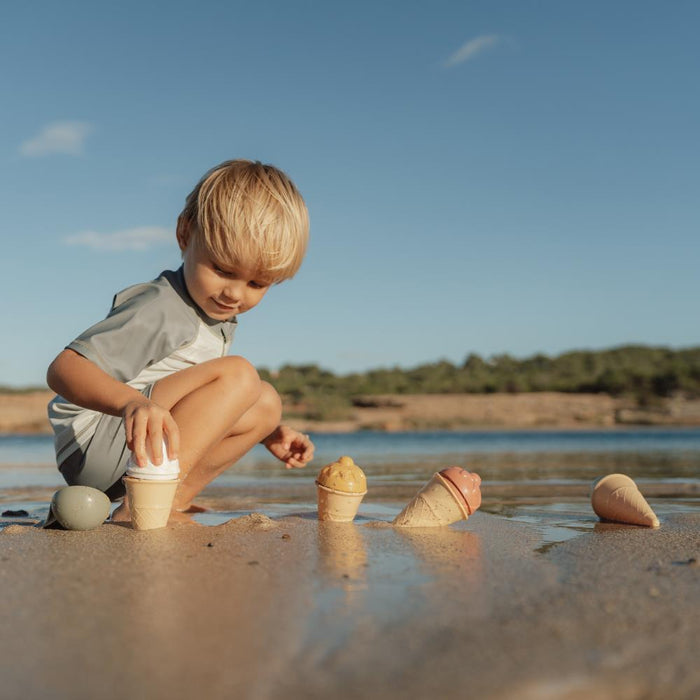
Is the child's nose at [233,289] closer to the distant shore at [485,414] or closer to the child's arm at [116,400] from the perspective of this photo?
the child's arm at [116,400]

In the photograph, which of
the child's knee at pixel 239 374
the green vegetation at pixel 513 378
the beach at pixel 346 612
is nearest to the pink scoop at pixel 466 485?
the beach at pixel 346 612

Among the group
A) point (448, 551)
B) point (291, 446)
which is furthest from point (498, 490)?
point (448, 551)

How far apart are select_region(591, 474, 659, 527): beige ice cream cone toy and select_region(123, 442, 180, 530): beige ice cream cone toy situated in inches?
69.9

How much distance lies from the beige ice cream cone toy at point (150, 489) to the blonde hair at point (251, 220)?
795 millimetres

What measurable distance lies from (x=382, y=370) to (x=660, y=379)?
16930 mm

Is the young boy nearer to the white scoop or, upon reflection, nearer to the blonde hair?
the blonde hair

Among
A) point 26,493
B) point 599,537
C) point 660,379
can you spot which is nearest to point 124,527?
point 599,537

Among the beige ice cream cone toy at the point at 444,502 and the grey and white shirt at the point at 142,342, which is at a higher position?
the grey and white shirt at the point at 142,342

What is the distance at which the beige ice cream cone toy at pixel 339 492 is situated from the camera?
2803mm

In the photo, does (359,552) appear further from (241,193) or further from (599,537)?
(241,193)

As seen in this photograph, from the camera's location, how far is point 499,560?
1994mm

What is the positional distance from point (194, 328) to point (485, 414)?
101 ft

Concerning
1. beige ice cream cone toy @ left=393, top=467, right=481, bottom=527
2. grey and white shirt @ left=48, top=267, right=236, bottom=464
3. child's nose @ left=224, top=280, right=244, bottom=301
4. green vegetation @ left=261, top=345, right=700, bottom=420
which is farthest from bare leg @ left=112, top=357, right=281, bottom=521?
green vegetation @ left=261, top=345, right=700, bottom=420

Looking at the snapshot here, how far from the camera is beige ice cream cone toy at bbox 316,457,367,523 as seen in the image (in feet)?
9.20
